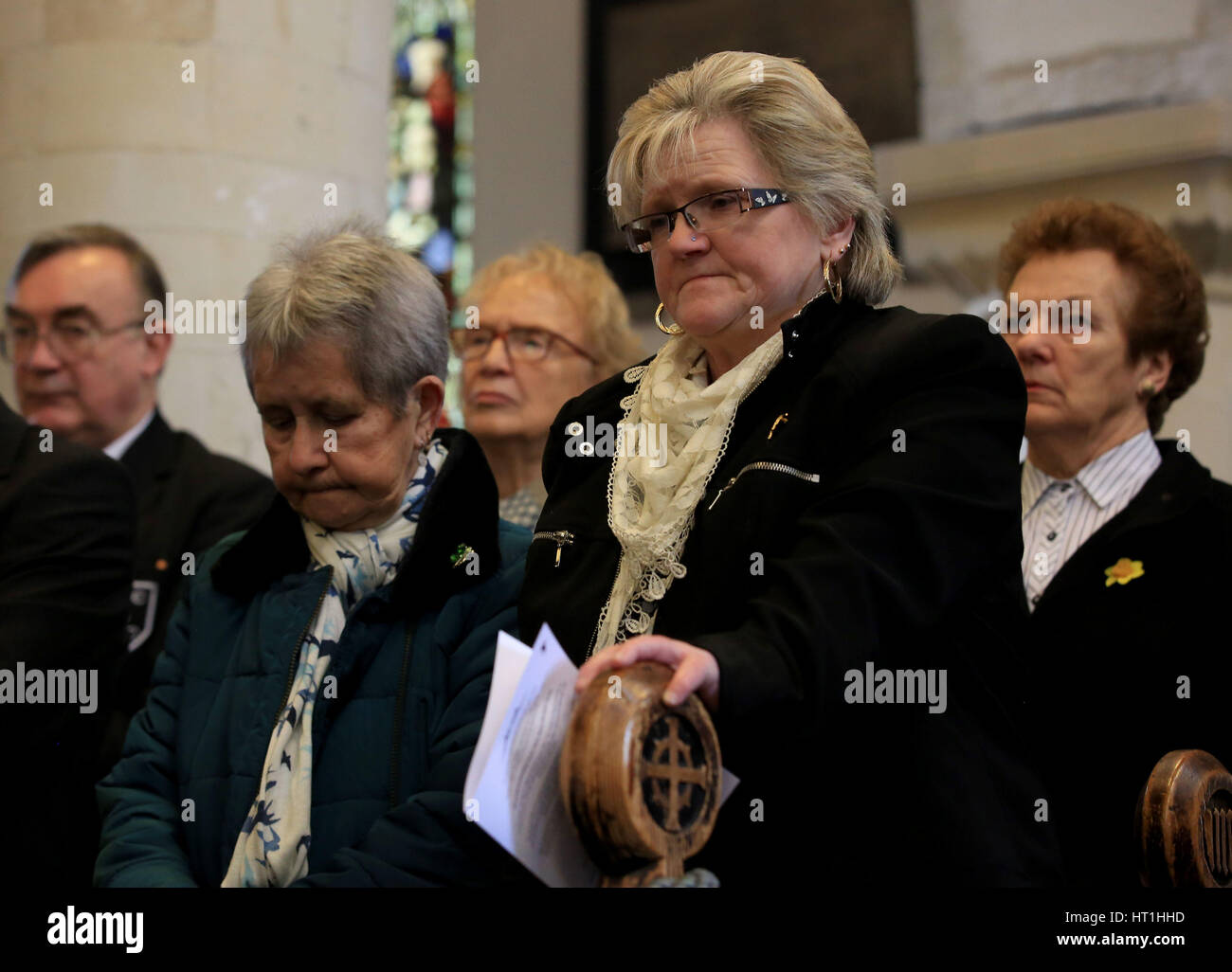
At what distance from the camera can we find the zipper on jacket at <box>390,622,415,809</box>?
2.42 metres

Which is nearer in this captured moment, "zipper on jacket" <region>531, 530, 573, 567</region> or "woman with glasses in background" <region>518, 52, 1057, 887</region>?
"woman with glasses in background" <region>518, 52, 1057, 887</region>

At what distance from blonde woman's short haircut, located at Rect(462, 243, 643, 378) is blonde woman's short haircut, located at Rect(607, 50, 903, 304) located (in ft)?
5.41

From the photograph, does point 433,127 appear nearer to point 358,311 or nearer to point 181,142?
point 181,142

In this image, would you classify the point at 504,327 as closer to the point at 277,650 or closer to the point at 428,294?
the point at 428,294

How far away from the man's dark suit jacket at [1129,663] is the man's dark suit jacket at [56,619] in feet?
6.21

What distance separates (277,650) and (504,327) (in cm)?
169

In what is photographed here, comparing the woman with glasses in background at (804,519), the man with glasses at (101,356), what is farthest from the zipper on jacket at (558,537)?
the man with glasses at (101,356)

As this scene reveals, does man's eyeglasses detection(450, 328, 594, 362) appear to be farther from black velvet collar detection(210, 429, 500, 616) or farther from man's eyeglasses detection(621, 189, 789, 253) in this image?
man's eyeglasses detection(621, 189, 789, 253)

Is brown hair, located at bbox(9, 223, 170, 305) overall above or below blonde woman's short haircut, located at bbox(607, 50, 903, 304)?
above

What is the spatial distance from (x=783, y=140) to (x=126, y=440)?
2609 millimetres

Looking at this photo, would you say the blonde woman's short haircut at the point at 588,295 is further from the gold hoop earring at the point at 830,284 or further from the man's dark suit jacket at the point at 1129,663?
the gold hoop earring at the point at 830,284

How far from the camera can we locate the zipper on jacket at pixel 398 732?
2416 millimetres

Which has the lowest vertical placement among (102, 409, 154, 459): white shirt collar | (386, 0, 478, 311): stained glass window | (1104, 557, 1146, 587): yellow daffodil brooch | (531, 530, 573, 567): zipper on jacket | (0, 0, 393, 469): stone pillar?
(1104, 557, 1146, 587): yellow daffodil brooch

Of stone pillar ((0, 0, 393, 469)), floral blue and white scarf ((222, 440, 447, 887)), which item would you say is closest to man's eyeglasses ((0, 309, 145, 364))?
stone pillar ((0, 0, 393, 469))
